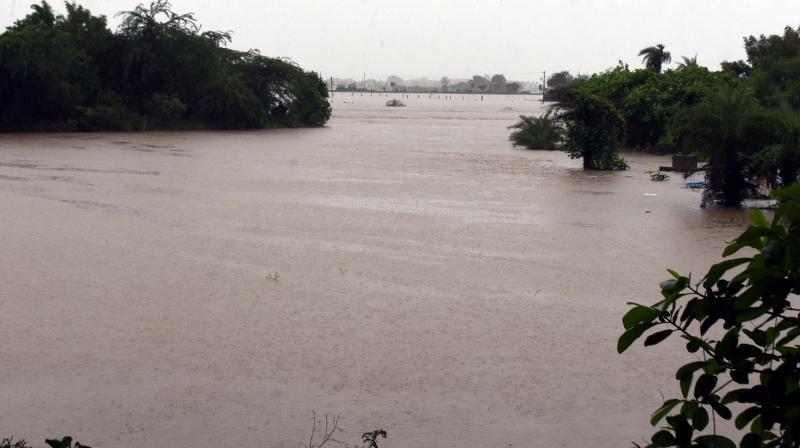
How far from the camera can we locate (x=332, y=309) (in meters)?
9.79

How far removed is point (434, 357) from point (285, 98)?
46083 millimetres

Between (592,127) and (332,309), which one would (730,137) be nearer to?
(592,127)

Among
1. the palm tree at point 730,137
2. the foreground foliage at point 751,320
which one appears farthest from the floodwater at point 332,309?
the foreground foliage at point 751,320

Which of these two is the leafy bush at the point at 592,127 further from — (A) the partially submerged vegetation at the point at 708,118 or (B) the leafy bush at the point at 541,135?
(B) the leafy bush at the point at 541,135

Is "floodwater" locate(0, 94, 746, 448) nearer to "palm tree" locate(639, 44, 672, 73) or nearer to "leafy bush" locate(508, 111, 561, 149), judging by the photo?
"leafy bush" locate(508, 111, 561, 149)

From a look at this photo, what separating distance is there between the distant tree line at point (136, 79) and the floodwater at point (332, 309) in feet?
68.9

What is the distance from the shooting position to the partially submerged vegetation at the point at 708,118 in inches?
717

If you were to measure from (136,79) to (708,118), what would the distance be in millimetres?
35061

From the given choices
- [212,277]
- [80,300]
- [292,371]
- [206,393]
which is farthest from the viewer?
[212,277]

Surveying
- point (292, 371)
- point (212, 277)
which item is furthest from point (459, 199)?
point (292, 371)

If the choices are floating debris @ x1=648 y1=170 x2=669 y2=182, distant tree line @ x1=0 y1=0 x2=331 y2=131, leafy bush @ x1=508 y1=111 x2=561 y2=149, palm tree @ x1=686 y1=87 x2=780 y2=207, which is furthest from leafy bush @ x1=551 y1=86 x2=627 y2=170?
distant tree line @ x1=0 y1=0 x2=331 y2=131

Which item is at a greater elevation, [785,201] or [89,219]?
[785,201]

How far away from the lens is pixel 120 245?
43.7ft

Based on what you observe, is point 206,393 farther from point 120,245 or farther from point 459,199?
point 459,199
